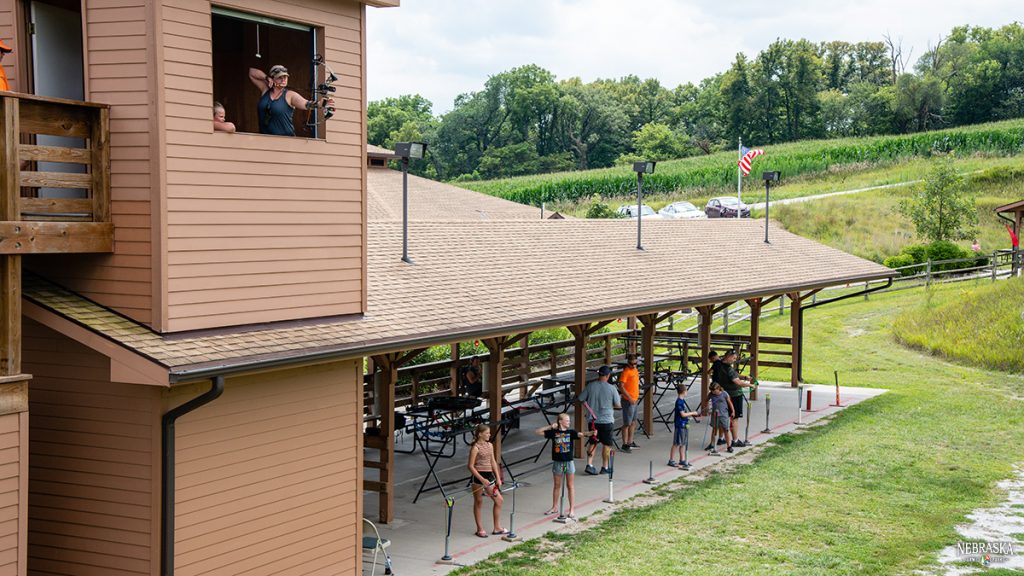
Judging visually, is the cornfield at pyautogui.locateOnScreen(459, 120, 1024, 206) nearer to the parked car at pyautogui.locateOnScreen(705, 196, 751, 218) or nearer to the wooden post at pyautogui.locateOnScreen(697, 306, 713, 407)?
the parked car at pyautogui.locateOnScreen(705, 196, 751, 218)

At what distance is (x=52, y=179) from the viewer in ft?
28.8

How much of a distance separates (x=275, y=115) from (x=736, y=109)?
94.3 metres

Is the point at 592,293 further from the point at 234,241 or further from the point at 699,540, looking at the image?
the point at 234,241

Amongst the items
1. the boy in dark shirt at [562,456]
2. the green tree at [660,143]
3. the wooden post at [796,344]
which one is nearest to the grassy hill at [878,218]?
the wooden post at [796,344]

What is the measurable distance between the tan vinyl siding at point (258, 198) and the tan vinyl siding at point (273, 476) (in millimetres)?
749

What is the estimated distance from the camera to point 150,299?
9.14 meters

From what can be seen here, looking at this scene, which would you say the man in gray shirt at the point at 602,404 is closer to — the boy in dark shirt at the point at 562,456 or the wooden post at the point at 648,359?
the boy in dark shirt at the point at 562,456

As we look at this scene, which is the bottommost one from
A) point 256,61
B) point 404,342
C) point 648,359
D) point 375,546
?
point 375,546

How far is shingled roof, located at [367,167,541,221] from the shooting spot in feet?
80.8

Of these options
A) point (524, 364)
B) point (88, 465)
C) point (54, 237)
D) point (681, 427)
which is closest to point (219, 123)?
point (54, 237)

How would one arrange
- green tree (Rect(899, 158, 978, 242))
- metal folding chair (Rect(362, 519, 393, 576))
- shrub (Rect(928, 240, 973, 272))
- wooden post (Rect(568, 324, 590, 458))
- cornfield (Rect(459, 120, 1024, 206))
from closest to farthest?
metal folding chair (Rect(362, 519, 393, 576)), wooden post (Rect(568, 324, 590, 458)), shrub (Rect(928, 240, 973, 272)), green tree (Rect(899, 158, 978, 242)), cornfield (Rect(459, 120, 1024, 206))

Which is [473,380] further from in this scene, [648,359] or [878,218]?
[878,218]

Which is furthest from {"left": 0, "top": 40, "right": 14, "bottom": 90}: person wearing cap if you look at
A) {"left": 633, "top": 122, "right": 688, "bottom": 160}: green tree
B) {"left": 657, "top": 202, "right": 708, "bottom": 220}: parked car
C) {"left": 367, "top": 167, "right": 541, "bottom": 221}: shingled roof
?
{"left": 633, "top": 122, "right": 688, "bottom": 160}: green tree

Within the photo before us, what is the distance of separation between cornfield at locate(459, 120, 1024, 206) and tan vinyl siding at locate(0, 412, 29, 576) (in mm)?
63792
